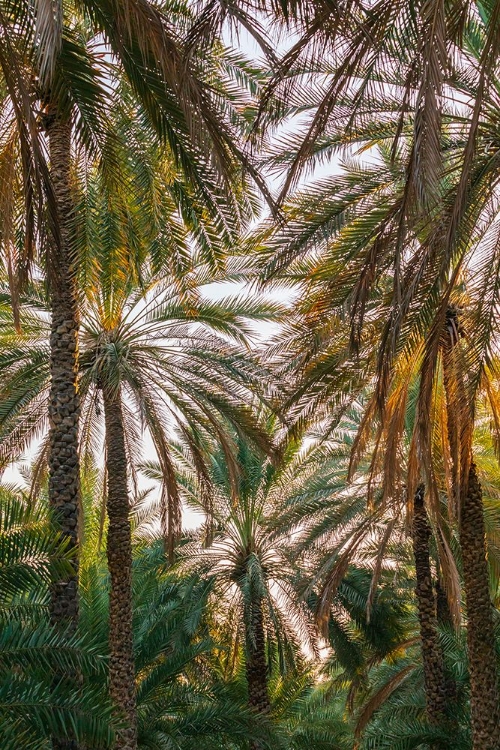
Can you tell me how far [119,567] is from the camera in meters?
13.4

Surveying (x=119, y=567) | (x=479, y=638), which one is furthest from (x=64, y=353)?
(x=479, y=638)

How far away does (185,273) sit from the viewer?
39.8 ft

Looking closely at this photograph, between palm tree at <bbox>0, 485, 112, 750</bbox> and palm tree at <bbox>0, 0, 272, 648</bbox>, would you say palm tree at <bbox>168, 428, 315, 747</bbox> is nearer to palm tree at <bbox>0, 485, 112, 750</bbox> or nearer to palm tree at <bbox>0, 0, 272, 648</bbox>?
palm tree at <bbox>0, 0, 272, 648</bbox>

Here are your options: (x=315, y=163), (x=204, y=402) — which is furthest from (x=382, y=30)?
(x=204, y=402)

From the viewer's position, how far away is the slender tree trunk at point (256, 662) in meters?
17.7

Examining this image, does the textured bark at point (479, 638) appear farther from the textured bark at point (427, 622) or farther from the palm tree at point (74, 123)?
the palm tree at point (74, 123)

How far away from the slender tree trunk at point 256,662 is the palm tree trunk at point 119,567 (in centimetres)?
496

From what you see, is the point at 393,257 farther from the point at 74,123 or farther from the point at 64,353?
the point at 64,353

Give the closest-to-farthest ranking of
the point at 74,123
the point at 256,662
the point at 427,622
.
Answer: the point at 74,123 < the point at 427,622 < the point at 256,662

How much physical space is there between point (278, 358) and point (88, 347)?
12.0 ft

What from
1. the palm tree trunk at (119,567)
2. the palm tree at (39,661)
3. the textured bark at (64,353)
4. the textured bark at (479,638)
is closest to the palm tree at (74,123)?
the textured bark at (64,353)

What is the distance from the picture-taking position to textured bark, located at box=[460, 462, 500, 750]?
11930mm

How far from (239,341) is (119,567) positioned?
12.2 ft

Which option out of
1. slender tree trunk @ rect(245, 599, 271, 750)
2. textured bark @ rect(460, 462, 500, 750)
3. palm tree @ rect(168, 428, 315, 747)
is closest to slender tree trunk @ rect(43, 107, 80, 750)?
textured bark @ rect(460, 462, 500, 750)
